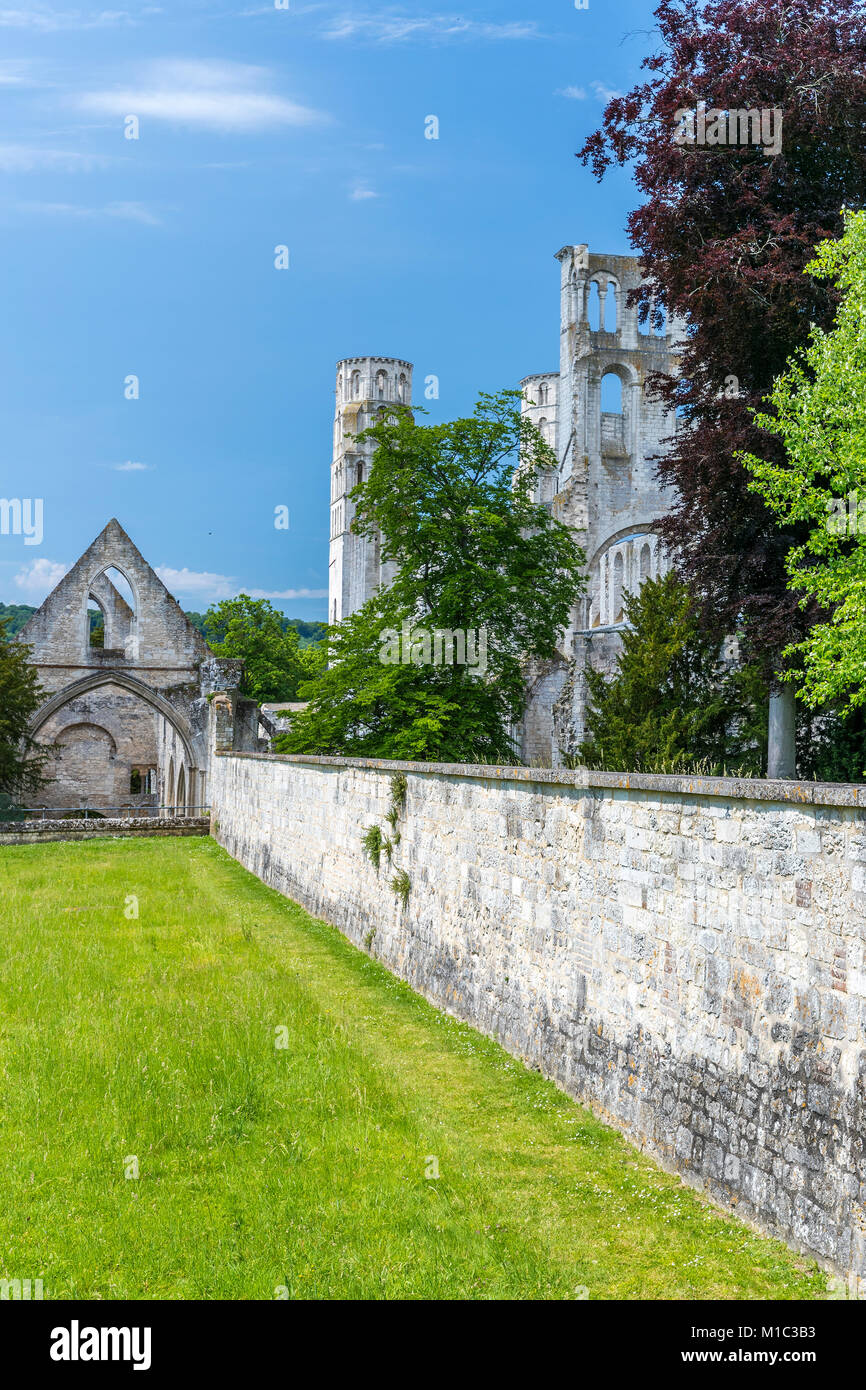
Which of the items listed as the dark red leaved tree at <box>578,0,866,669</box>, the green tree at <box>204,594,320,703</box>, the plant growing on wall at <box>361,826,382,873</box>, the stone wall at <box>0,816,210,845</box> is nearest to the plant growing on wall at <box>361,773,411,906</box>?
the plant growing on wall at <box>361,826,382,873</box>

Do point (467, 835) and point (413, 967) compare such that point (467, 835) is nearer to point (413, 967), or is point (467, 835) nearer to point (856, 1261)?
point (413, 967)

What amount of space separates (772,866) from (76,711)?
4688 cm

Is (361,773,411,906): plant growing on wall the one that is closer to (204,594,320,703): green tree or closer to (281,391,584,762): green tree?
(281,391,584,762): green tree

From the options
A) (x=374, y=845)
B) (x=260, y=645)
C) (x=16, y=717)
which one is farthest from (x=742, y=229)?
(x=260, y=645)

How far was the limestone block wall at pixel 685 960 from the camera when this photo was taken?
4.91 meters

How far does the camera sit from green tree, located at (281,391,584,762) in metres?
19.0

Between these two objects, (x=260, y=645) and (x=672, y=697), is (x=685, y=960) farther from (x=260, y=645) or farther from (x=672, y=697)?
(x=260, y=645)

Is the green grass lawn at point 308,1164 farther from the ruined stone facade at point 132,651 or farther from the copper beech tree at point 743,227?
the ruined stone facade at point 132,651

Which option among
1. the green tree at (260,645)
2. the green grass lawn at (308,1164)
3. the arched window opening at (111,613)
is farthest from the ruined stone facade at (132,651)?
the green tree at (260,645)

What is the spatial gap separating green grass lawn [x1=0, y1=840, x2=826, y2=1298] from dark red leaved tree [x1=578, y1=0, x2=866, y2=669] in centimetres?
931

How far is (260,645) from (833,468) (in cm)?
5308

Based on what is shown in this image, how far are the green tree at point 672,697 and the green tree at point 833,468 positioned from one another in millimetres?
4881

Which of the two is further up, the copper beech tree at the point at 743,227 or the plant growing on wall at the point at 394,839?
the copper beech tree at the point at 743,227

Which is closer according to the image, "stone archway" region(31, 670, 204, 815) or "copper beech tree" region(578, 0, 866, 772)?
"copper beech tree" region(578, 0, 866, 772)
